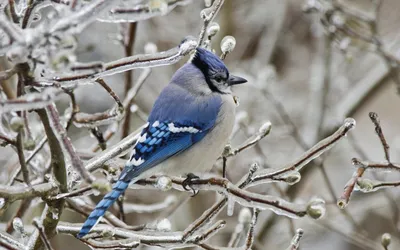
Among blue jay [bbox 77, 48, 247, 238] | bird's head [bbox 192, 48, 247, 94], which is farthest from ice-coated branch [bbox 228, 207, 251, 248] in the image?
bird's head [bbox 192, 48, 247, 94]

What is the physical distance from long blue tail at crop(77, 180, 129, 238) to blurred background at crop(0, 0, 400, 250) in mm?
1999

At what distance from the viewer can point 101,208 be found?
209 centimetres

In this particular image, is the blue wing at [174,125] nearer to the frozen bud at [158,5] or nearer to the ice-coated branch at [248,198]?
the ice-coated branch at [248,198]

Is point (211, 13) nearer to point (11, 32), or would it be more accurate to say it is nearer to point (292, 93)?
point (11, 32)

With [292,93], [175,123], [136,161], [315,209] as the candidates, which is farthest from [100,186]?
[292,93]

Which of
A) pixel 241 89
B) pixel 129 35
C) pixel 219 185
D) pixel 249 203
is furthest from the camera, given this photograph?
pixel 241 89

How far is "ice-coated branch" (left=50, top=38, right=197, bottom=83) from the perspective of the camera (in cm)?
177

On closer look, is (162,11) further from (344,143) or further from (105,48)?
(105,48)

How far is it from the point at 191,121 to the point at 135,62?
95 cm

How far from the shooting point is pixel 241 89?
7.21 metres

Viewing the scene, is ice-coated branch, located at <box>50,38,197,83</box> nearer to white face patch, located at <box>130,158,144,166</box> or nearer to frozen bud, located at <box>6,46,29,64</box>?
frozen bud, located at <box>6,46,29,64</box>

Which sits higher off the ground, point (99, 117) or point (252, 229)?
point (99, 117)

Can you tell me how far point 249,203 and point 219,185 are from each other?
8.1 inches

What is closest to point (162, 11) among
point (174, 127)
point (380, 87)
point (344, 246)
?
point (174, 127)
